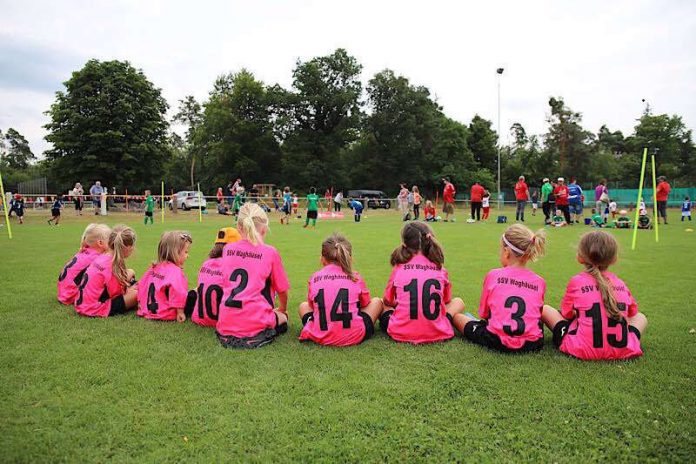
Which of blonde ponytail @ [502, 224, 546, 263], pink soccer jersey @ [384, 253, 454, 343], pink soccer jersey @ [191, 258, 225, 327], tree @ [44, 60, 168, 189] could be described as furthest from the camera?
tree @ [44, 60, 168, 189]

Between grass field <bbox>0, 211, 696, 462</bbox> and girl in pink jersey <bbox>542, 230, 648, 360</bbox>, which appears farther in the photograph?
girl in pink jersey <bbox>542, 230, 648, 360</bbox>

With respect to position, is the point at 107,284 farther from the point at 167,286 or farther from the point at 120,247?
the point at 167,286

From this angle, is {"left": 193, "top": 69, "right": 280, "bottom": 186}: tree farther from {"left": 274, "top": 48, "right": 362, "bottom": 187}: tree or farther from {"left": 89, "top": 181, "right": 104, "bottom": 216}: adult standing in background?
{"left": 89, "top": 181, "right": 104, "bottom": 216}: adult standing in background

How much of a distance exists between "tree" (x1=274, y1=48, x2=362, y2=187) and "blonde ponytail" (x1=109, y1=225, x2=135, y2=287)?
50.1m

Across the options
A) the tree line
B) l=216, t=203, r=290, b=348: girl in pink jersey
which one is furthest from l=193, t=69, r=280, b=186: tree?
l=216, t=203, r=290, b=348: girl in pink jersey

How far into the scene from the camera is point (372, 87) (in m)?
62.2

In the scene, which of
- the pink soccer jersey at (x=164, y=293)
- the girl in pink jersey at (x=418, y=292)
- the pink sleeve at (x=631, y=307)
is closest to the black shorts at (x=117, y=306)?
the pink soccer jersey at (x=164, y=293)

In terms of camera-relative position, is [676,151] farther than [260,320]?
Yes

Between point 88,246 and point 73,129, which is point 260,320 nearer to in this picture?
point 88,246

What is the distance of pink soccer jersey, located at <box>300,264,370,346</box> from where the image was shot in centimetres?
429

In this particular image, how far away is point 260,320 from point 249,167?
53.9 m

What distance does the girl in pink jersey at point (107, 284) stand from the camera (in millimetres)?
5355

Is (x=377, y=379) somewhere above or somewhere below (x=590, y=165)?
below

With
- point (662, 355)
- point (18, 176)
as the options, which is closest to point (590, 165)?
point (662, 355)
